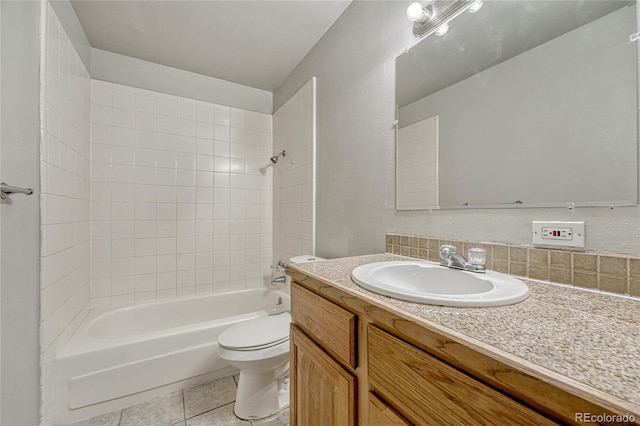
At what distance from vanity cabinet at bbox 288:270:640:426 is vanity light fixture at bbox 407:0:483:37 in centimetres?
109

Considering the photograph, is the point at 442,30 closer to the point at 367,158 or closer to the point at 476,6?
the point at 476,6

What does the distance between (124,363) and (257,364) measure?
788 millimetres

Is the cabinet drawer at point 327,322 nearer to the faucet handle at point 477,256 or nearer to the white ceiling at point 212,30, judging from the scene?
the faucet handle at point 477,256

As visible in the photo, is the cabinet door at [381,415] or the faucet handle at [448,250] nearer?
the cabinet door at [381,415]

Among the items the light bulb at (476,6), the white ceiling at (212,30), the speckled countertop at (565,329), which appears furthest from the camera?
the white ceiling at (212,30)

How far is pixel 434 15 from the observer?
1.03 m

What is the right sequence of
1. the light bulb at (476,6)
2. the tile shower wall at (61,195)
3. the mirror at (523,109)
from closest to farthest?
1. the mirror at (523,109)
2. the light bulb at (476,6)
3. the tile shower wall at (61,195)

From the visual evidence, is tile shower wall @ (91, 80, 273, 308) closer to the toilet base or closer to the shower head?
the shower head

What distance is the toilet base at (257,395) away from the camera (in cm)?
137

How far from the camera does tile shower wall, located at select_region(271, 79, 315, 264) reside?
6.30 ft

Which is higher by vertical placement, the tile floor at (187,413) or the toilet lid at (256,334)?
the toilet lid at (256,334)

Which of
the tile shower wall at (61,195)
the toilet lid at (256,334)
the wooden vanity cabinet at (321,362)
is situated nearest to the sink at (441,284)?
the wooden vanity cabinet at (321,362)

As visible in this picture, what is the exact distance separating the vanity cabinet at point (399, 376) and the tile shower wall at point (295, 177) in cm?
107

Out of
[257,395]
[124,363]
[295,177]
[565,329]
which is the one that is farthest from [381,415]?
[295,177]
